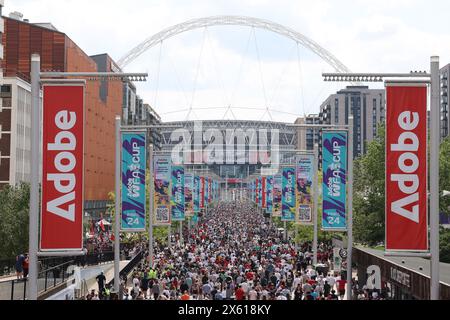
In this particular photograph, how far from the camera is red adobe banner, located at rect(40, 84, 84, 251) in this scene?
1692 centimetres

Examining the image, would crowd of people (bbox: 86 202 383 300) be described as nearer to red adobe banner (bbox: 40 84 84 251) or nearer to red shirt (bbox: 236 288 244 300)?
red shirt (bbox: 236 288 244 300)

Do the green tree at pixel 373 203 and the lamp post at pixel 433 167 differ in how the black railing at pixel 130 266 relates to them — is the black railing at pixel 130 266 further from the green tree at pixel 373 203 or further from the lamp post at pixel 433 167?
the lamp post at pixel 433 167

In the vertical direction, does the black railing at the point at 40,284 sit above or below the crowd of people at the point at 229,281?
above

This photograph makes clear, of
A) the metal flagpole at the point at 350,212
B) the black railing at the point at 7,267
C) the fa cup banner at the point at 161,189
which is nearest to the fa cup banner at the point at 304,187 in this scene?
the fa cup banner at the point at 161,189

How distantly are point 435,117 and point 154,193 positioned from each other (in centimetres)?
3238

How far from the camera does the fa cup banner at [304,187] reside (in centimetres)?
4669

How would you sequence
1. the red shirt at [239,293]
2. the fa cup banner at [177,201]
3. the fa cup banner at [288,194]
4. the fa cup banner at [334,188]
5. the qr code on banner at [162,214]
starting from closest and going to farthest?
the red shirt at [239,293]
the fa cup banner at [334,188]
the qr code on banner at [162,214]
the fa cup banner at [288,194]
the fa cup banner at [177,201]

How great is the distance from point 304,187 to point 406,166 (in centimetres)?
3021

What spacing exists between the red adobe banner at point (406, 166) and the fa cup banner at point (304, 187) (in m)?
29.2

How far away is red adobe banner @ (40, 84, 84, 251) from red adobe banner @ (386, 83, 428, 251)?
22.9 ft

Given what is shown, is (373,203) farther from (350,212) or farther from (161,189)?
(350,212)

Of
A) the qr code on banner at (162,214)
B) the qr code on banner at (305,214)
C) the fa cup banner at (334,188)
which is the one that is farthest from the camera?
the qr code on banner at (162,214)

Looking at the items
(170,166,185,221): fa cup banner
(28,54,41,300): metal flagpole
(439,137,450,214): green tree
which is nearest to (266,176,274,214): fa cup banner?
(170,166,185,221): fa cup banner
